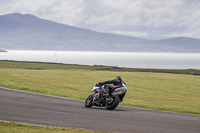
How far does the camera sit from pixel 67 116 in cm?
1318

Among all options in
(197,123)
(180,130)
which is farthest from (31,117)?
(197,123)

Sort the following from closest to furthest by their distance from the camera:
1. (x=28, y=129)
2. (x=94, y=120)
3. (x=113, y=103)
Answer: (x=28, y=129), (x=94, y=120), (x=113, y=103)

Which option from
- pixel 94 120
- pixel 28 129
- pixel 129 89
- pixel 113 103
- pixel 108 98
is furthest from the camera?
pixel 129 89

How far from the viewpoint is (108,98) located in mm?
16047

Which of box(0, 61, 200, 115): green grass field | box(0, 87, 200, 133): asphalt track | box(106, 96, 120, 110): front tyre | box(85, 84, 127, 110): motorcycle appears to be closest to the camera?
box(0, 87, 200, 133): asphalt track

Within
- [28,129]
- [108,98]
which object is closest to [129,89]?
[108,98]

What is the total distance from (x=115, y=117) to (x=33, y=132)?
465 cm

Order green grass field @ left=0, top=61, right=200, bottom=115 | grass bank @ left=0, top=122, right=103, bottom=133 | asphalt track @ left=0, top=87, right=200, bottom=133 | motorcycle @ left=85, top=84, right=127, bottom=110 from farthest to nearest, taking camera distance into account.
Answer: green grass field @ left=0, top=61, right=200, bottom=115 < motorcycle @ left=85, top=84, right=127, bottom=110 < asphalt track @ left=0, top=87, right=200, bottom=133 < grass bank @ left=0, top=122, right=103, bottom=133

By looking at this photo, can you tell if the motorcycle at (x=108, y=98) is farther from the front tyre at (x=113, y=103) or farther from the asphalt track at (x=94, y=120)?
the asphalt track at (x=94, y=120)

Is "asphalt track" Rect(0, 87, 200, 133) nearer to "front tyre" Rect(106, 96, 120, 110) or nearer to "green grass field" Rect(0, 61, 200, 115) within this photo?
"front tyre" Rect(106, 96, 120, 110)

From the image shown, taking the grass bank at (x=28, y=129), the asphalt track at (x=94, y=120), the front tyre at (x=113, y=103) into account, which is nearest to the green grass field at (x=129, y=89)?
the front tyre at (x=113, y=103)

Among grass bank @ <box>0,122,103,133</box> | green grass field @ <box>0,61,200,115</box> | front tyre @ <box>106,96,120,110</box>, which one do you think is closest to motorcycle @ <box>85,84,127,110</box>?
front tyre @ <box>106,96,120,110</box>

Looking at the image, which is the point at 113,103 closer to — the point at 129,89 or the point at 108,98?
the point at 108,98

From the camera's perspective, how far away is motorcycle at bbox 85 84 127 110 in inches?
621
